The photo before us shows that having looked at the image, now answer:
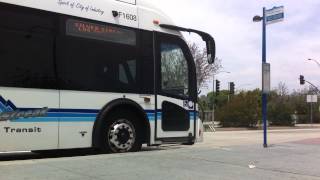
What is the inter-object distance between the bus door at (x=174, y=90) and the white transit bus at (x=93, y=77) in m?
0.02

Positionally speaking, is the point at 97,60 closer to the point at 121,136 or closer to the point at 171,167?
the point at 121,136

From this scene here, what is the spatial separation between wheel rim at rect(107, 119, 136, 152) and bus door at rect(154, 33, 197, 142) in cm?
78

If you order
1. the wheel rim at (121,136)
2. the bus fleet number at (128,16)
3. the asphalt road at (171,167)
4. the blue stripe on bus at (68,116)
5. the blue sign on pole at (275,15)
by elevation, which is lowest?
the asphalt road at (171,167)

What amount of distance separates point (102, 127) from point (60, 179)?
12.4 feet

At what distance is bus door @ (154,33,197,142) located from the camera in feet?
41.1

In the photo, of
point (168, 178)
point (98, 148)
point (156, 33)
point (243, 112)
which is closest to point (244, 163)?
point (168, 178)

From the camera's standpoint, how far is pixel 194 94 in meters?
13.5

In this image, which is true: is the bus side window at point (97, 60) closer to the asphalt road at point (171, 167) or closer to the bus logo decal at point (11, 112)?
the bus logo decal at point (11, 112)

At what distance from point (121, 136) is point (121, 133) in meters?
0.07

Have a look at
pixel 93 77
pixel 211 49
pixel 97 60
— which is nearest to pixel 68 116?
pixel 93 77

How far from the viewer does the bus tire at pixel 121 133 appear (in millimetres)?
11406

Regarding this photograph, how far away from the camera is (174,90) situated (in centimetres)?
1293

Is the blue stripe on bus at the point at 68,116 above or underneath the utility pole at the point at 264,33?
underneath

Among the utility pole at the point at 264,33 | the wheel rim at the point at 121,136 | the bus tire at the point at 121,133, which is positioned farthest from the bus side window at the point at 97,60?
the utility pole at the point at 264,33
